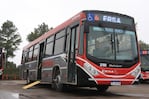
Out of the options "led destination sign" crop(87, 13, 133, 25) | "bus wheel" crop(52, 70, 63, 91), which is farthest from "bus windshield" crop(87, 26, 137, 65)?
"bus wheel" crop(52, 70, 63, 91)

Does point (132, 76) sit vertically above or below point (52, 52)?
below

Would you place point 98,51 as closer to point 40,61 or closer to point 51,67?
point 51,67

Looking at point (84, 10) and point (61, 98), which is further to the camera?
point (84, 10)

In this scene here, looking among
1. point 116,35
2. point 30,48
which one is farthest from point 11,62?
point 116,35

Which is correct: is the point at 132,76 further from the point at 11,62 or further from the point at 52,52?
the point at 11,62

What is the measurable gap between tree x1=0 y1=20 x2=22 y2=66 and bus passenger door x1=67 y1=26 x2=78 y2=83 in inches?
2448

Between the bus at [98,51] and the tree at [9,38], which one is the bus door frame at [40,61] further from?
the tree at [9,38]

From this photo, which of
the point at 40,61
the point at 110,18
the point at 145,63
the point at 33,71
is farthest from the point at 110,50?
the point at 145,63

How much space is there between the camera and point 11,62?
79438mm

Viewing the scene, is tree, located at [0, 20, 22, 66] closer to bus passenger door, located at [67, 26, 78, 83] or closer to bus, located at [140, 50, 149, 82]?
bus, located at [140, 50, 149, 82]

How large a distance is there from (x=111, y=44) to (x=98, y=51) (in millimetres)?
675

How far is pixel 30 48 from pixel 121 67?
11490 millimetres

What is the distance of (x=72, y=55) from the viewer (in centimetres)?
1301

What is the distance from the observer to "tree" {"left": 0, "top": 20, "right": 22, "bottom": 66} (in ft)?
245
